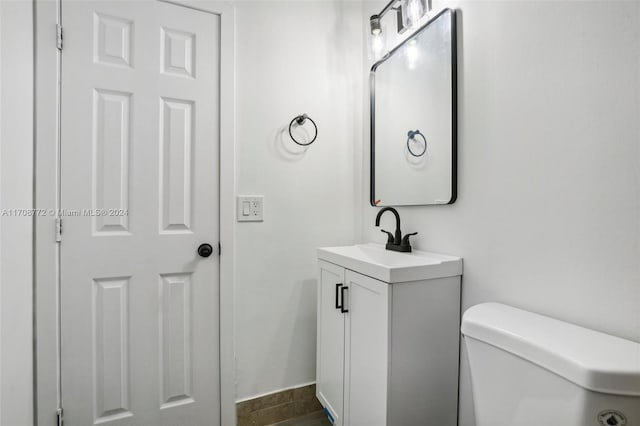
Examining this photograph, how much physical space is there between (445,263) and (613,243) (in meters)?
0.45

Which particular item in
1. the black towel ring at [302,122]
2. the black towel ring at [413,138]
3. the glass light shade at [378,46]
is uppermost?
the glass light shade at [378,46]

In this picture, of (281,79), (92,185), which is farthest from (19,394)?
(281,79)

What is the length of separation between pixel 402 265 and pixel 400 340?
24 cm

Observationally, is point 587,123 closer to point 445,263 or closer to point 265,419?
point 445,263

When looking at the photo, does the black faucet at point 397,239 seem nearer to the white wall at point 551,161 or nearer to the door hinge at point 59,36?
the white wall at point 551,161

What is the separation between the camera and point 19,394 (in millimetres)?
1079

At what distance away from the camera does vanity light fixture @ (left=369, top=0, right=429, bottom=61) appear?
1329 mm

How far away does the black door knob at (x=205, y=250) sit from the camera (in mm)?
1458

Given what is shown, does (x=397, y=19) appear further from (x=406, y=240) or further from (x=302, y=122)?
(x=406, y=240)

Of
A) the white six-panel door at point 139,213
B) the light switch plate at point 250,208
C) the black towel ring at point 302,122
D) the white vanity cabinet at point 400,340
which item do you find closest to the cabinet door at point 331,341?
the white vanity cabinet at point 400,340

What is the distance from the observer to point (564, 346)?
69 cm

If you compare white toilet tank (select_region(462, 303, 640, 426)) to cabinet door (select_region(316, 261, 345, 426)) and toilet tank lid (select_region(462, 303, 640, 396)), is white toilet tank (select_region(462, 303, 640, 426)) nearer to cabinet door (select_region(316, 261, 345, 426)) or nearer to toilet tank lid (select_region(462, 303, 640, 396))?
toilet tank lid (select_region(462, 303, 640, 396))

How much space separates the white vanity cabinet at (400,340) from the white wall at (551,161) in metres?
0.09

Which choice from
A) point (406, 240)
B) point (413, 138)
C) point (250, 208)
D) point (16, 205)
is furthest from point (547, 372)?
point (16, 205)
